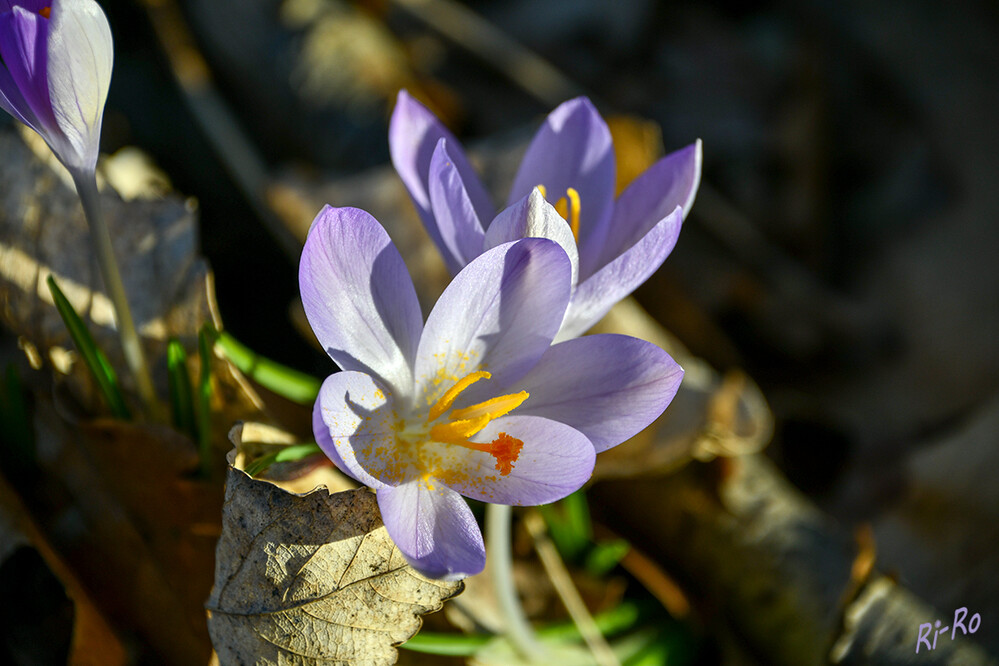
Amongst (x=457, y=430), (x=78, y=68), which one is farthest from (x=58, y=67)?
(x=457, y=430)

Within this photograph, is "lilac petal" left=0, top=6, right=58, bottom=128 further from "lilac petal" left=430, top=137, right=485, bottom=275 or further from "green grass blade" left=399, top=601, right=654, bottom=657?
"green grass blade" left=399, top=601, right=654, bottom=657

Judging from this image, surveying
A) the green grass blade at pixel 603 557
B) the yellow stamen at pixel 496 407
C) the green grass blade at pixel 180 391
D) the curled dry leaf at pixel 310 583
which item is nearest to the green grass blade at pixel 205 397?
the green grass blade at pixel 180 391

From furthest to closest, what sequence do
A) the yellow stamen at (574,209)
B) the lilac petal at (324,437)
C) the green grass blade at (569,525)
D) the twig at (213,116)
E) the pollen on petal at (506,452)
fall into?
the twig at (213,116), the green grass blade at (569,525), the yellow stamen at (574,209), the pollen on petal at (506,452), the lilac petal at (324,437)

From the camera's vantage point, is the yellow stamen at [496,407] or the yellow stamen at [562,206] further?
the yellow stamen at [562,206]

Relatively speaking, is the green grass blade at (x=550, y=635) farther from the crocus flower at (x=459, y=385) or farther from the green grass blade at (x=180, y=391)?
the green grass blade at (x=180, y=391)

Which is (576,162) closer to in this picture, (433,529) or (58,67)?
(433,529)
